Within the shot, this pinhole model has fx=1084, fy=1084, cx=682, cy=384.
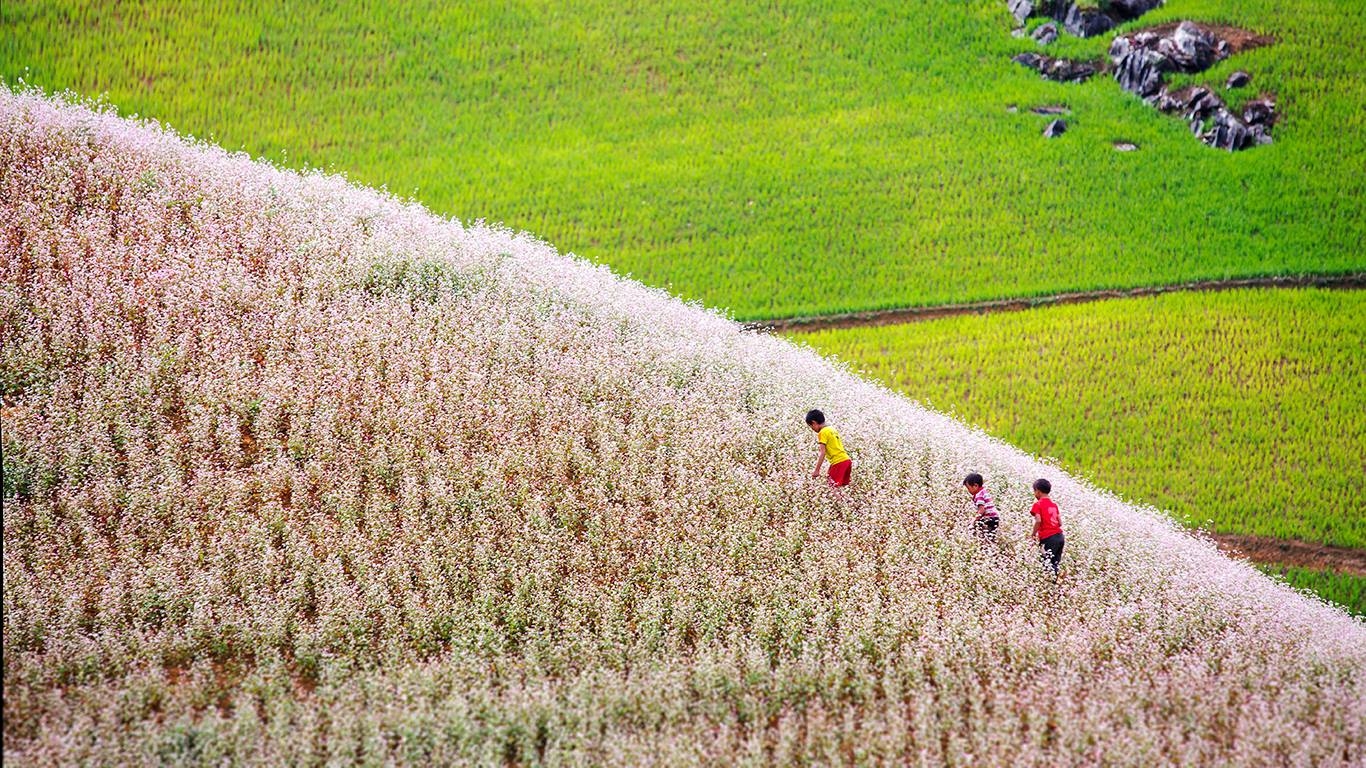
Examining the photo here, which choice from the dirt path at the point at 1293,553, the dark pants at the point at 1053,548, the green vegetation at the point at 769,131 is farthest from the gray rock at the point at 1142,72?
the dark pants at the point at 1053,548

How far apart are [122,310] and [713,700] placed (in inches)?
331

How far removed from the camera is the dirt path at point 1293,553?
14.7 m

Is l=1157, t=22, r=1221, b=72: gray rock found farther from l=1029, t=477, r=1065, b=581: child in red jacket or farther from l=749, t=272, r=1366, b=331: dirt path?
l=1029, t=477, r=1065, b=581: child in red jacket

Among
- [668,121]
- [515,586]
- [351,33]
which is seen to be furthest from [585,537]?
[351,33]

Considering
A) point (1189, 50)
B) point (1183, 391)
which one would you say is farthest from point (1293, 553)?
point (1189, 50)

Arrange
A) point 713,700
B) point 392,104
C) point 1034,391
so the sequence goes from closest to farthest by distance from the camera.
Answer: point 713,700
point 1034,391
point 392,104

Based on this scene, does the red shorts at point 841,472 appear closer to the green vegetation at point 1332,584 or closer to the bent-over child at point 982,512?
the bent-over child at point 982,512

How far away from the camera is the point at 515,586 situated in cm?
989

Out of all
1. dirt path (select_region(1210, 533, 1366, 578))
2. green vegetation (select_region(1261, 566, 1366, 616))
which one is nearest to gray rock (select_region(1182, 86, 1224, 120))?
dirt path (select_region(1210, 533, 1366, 578))

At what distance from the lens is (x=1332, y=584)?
14.1 m

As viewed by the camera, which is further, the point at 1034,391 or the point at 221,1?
the point at 221,1

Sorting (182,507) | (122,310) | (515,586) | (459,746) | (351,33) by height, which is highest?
(351,33)

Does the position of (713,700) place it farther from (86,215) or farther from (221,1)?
(221,1)

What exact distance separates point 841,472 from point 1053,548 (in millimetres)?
2207
